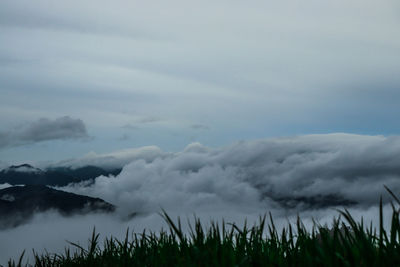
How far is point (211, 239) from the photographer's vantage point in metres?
5.31

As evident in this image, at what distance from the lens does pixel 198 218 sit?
5.66 metres

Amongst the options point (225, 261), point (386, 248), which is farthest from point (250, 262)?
point (386, 248)

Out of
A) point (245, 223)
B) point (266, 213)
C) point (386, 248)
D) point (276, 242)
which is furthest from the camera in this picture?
point (245, 223)

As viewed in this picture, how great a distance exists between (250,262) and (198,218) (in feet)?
4.50

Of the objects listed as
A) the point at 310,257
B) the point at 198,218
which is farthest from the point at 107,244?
the point at 310,257

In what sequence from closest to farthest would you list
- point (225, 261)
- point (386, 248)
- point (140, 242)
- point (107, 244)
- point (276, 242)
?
point (386, 248), point (225, 261), point (276, 242), point (140, 242), point (107, 244)

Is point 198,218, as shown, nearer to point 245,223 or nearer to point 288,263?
point 245,223

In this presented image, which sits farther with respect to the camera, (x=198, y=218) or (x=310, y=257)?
Answer: (x=198, y=218)

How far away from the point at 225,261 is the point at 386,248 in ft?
5.07

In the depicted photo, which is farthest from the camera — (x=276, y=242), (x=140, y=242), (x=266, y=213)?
(x=140, y=242)

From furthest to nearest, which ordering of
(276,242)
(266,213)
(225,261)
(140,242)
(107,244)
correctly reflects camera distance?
(107,244) < (140,242) < (276,242) < (266,213) < (225,261)

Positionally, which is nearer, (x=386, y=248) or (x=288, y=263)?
(x=386, y=248)

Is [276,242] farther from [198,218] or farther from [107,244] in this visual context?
[107,244]

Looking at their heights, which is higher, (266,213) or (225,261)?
(266,213)
